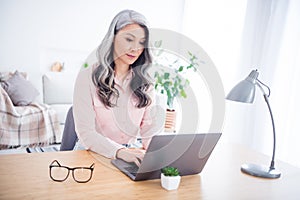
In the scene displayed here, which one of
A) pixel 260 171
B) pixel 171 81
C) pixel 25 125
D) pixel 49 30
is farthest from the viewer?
pixel 49 30

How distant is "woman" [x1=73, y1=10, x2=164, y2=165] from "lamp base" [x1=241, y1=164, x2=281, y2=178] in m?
0.42

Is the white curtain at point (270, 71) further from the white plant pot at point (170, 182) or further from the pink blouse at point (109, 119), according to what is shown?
the white plant pot at point (170, 182)

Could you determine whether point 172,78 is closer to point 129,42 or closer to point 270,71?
point 270,71

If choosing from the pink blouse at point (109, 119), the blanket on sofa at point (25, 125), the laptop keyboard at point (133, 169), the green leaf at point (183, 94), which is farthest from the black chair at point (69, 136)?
the green leaf at point (183, 94)

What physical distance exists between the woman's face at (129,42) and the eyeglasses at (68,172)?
56cm

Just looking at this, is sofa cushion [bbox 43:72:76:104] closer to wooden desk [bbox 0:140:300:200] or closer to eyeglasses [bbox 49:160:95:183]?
wooden desk [bbox 0:140:300:200]

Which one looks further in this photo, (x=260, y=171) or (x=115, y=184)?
(x=260, y=171)

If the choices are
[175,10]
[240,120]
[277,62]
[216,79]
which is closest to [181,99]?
[216,79]

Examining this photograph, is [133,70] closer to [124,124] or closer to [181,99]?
[124,124]

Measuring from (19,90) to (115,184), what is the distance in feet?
8.47

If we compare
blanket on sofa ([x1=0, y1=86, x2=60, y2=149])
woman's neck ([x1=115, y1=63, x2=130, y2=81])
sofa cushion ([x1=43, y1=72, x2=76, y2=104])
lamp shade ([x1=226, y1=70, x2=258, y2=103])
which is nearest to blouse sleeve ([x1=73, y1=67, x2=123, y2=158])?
woman's neck ([x1=115, y1=63, x2=130, y2=81])

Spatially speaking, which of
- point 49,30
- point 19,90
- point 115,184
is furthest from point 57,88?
point 115,184

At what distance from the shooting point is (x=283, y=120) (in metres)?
2.22

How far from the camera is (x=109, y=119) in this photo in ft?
4.60
